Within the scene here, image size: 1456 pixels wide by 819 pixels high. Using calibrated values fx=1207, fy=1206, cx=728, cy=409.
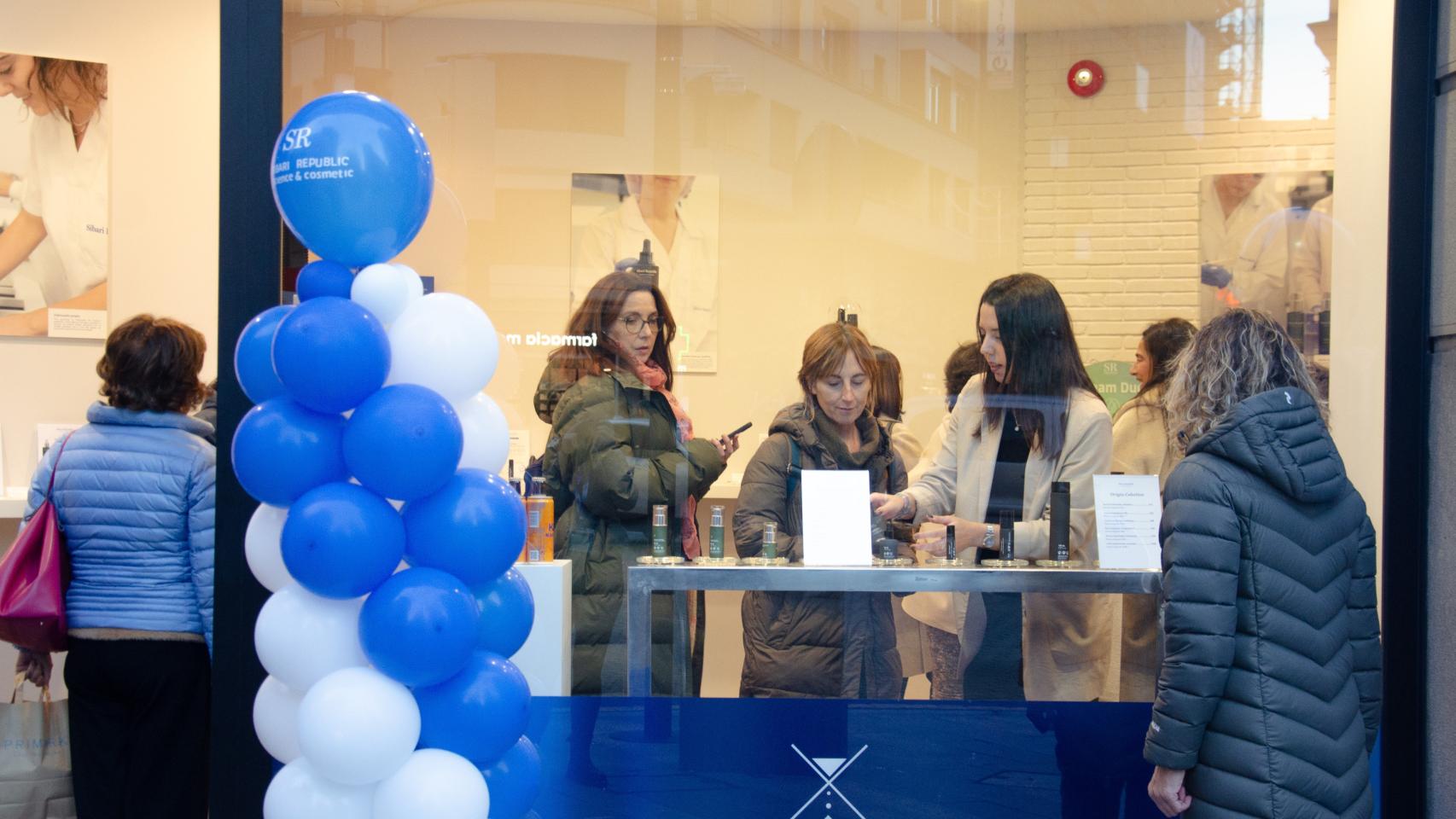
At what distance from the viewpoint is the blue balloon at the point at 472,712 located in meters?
2.26

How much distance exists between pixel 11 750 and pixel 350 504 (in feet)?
7.37

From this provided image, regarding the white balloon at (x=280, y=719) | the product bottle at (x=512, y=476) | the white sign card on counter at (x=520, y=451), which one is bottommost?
the white balloon at (x=280, y=719)

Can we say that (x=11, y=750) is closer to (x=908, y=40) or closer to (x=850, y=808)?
(x=850, y=808)

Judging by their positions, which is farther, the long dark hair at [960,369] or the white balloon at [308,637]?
the long dark hair at [960,369]

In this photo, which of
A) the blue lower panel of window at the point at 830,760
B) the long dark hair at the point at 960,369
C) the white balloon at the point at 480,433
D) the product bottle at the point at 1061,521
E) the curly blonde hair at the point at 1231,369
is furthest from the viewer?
the long dark hair at the point at 960,369

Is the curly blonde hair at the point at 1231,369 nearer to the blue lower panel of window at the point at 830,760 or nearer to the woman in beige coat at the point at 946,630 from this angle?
the woman in beige coat at the point at 946,630

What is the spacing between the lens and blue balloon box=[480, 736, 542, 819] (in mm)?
2393

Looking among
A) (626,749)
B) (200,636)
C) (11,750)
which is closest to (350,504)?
(626,749)

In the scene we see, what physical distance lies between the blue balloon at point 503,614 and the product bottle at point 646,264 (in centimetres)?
146

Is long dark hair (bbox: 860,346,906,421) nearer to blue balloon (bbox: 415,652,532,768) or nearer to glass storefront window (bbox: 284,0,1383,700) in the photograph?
glass storefront window (bbox: 284,0,1383,700)

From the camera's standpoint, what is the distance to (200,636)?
11.7 ft

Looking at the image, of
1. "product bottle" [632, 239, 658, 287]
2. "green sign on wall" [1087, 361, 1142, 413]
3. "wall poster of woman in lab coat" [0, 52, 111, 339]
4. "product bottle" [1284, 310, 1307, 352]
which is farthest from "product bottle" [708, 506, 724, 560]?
"wall poster of woman in lab coat" [0, 52, 111, 339]

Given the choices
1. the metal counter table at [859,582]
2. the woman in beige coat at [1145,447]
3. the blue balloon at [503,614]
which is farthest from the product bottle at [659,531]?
the woman in beige coat at [1145,447]

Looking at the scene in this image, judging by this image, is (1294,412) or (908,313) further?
(908,313)
